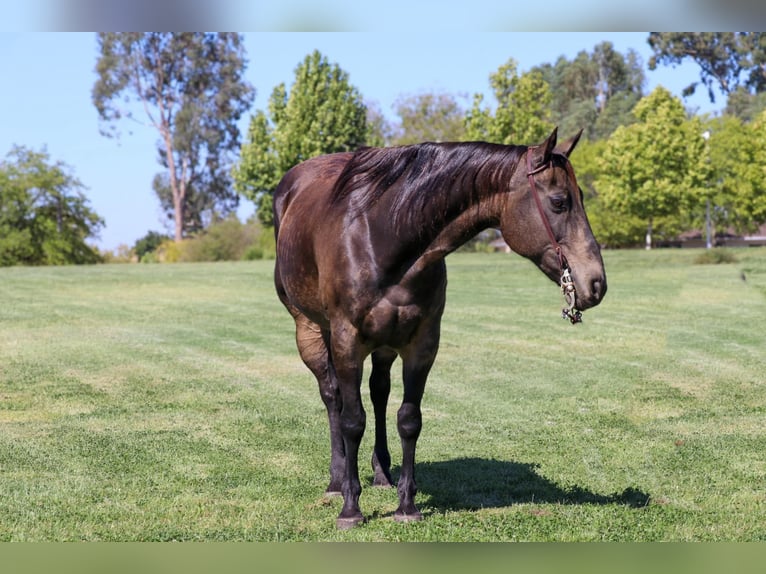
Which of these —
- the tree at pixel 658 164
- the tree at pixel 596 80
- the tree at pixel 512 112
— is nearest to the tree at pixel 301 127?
the tree at pixel 512 112

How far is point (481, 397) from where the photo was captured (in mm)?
10922

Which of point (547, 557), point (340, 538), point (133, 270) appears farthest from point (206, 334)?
point (133, 270)

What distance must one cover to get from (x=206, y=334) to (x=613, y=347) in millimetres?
7290

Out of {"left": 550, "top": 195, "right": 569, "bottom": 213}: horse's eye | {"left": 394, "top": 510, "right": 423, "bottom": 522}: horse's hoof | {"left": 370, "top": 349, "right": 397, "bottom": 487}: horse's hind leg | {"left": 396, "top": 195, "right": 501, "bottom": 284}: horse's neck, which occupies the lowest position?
{"left": 394, "top": 510, "right": 423, "bottom": 522}: horse's hoof

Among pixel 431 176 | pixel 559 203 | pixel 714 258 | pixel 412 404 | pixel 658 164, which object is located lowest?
pixel 412 404

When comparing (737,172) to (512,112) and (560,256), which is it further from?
(560,256)

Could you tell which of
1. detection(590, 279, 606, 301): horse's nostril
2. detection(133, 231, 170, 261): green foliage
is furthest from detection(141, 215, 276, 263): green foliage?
detection(590, 279, 606, 301): horse's nostril

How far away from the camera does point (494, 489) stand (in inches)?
268

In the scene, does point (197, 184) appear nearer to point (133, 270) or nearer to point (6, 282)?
point (133, 270)

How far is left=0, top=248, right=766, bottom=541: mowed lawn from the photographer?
598cm

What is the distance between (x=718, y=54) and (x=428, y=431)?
55986 mm

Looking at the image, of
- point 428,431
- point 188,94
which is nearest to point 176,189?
point 188,94

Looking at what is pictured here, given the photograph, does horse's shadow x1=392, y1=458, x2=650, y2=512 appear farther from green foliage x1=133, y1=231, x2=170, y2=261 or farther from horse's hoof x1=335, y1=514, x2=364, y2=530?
green foliage x1=133, y1=231, x2=170, y2=261

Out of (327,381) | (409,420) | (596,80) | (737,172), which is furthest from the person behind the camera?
(596,80)
